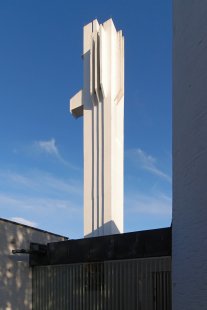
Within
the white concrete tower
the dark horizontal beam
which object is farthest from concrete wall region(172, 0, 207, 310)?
the white concrete tower

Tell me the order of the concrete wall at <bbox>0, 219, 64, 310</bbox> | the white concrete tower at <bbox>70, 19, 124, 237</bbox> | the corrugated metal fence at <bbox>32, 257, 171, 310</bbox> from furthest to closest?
the white concrete tower at <bbox>70, 19, 124, 237</bbox>
the concrete wall at <bbox>0, 219, 64, 310</bbox>
the corrugated metal fence at <bbox>32, 257, 171, 310</bbox>

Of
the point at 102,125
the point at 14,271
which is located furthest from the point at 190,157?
the point at 102,125

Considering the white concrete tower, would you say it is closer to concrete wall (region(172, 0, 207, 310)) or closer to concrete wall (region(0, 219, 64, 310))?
concrete wall (region(0, 219, 64, 310))

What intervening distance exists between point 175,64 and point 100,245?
5.76 metres

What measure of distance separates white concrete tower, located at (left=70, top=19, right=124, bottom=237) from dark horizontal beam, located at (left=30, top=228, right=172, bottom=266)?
15.9 ft

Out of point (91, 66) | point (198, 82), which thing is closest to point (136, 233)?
point (198, 82)

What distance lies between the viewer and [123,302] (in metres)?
12.1

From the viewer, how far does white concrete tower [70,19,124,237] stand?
19.2m

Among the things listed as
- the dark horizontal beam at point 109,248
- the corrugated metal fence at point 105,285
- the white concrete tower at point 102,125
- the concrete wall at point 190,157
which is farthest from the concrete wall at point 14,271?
the concrete wall at point 190,157

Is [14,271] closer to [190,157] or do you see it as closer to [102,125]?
[102,125]

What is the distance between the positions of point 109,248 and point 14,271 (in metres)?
3.60

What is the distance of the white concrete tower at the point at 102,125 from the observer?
1919 centimetres

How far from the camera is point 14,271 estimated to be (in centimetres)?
1436

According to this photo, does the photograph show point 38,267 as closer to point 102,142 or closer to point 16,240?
point 16,240
